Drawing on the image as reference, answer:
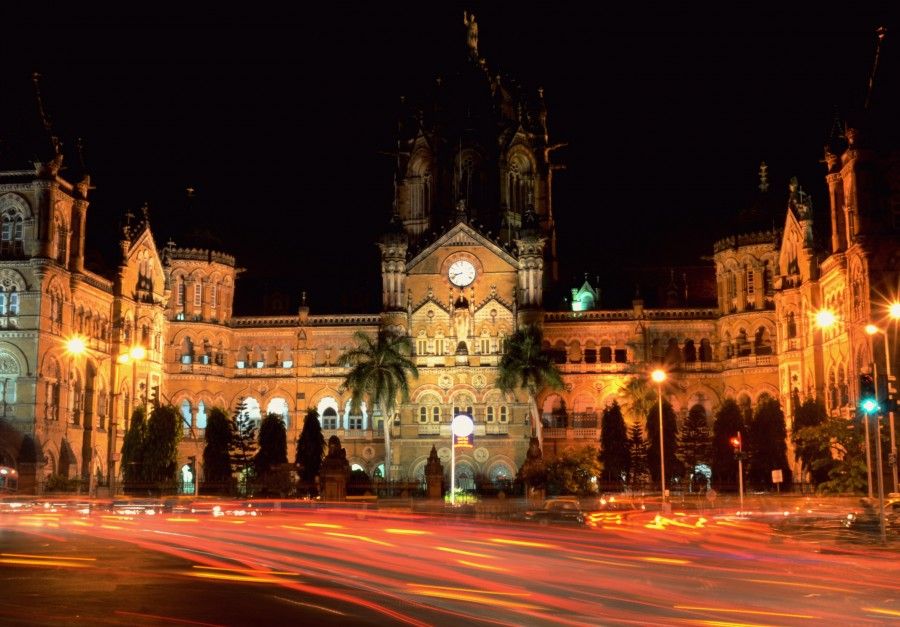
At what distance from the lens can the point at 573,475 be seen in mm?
77812

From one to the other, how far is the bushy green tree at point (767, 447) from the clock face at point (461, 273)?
85.2 feet

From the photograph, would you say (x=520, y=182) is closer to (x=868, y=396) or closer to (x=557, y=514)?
(x=557, y=514)

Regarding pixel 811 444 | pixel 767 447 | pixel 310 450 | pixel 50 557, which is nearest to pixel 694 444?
pixel 767 447

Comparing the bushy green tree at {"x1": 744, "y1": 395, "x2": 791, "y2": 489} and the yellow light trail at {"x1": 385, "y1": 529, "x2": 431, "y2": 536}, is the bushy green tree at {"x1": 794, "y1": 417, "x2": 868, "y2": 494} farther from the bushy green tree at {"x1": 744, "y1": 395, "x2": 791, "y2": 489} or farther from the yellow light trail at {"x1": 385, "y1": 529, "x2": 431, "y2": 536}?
the yellow light trail at {"x1": 385, "y1": 529, "x2": 431, "y2": 536}

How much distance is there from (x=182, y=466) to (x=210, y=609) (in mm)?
77334

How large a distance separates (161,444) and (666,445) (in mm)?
35416

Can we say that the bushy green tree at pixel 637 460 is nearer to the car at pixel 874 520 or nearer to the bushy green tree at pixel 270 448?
the bushy green tree at pixel 270 448

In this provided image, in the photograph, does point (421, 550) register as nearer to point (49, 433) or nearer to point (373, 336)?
point (49, 433)

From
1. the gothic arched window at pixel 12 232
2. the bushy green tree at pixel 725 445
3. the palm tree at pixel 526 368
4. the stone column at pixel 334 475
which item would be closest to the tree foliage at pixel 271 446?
the palm tree at pixel 526 368

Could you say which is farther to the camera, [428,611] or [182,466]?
[182,466]

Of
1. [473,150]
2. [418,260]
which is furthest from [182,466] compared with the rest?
[473,150]

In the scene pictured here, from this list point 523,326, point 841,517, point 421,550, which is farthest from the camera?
point 523,326

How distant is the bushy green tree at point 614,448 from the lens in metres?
84.0

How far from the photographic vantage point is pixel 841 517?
137ft
